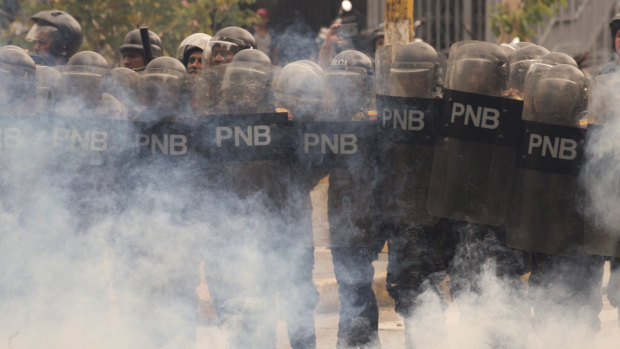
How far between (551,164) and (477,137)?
0.40 meters

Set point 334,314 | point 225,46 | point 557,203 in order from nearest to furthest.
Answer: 1. point 557,203
2. point 225,46
3. point 334,314

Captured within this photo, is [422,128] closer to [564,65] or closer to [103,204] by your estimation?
[564,65]

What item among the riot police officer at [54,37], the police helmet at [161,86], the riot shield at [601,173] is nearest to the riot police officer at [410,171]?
the riot shield at [601,173]

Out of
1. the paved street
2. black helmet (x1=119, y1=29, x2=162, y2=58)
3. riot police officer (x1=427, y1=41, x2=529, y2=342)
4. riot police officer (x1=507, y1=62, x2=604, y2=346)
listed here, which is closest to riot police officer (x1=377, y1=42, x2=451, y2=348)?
riot police officer (x1=427, y1=41, x2=529, y2=342)

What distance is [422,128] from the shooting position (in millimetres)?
4285

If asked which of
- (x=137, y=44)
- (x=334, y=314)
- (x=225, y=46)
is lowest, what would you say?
(x=334, y=314)

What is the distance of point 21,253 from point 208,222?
1135 millimetres

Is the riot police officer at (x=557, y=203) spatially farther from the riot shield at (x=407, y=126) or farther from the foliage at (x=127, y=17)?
the foliage at (x=127, y=17)

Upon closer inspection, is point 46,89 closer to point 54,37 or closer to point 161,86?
point 161,86

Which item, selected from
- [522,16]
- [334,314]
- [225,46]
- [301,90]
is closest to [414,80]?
[301,90]

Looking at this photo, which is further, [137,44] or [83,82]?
[137,44]

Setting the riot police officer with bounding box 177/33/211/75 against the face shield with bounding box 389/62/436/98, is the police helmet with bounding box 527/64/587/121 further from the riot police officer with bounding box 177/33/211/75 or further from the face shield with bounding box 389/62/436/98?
the riot police officer with bounding box 177/33/211/75

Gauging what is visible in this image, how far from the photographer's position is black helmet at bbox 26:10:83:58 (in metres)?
6.64

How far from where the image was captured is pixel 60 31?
667cm
